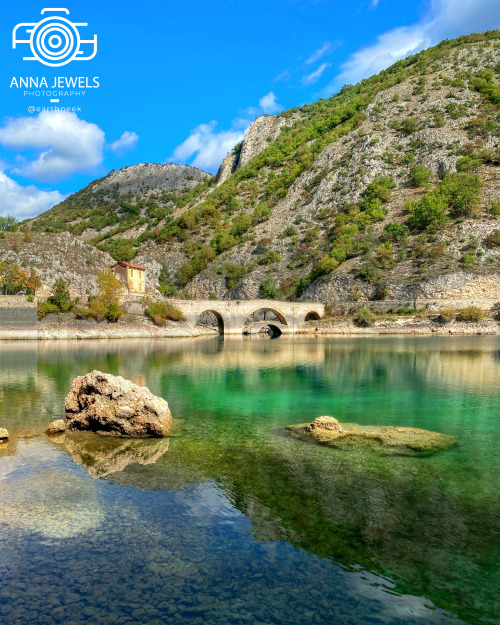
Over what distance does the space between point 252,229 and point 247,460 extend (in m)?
110

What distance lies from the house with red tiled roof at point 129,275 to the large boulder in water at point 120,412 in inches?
2558

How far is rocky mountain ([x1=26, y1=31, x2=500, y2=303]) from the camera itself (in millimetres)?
86562

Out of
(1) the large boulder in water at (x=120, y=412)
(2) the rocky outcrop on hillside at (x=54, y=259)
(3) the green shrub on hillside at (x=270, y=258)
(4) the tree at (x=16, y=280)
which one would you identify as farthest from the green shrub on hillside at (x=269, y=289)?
(1) the large boulder in water at (x=120, y=412)

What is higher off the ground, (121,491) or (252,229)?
(252,229)

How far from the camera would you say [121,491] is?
437 inches

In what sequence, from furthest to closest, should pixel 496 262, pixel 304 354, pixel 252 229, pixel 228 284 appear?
pixel 252 229, pixel 228 284, pixel 496 262, pixel 304 354

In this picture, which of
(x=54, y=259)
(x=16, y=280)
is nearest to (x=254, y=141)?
(x=54, y=259)

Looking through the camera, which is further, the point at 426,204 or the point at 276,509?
the point at 426,204

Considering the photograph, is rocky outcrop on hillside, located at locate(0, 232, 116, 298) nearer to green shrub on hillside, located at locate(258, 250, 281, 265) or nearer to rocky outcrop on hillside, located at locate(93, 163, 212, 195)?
green shrub on hillside, located at locate(258, 250, 281, 265)

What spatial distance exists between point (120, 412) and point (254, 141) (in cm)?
15635

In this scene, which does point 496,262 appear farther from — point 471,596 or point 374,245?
point 471,596

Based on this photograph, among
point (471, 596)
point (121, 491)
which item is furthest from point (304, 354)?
point (471, 596)

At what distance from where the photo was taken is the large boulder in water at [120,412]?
16.0 meters

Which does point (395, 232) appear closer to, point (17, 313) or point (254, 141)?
point (17, 313)
